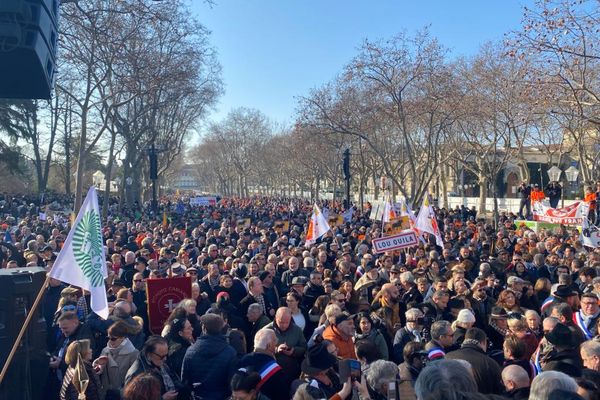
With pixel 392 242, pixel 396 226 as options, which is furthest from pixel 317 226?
pixel 392 242

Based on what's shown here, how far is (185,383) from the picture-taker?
4.47 m

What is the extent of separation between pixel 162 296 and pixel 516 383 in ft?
13.7

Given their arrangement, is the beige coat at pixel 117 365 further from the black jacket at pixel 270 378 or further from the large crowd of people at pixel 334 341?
the black jacket at pixel 270 378

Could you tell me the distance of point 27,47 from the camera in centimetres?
480

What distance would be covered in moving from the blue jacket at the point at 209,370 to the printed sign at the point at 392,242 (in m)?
6.84

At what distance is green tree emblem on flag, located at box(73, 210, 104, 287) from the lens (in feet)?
17.4

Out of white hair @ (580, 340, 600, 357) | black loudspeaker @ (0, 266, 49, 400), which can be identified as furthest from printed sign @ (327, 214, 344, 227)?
white hair @ (580, 340, 600, 357)

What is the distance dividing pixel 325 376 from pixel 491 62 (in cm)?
2673

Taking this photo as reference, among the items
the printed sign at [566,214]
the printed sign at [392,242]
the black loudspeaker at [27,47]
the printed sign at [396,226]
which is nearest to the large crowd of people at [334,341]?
the printed sign at [392,242]

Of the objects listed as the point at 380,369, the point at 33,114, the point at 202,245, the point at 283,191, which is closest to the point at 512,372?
the point at 380,369

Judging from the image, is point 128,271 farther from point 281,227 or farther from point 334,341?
point 281,227

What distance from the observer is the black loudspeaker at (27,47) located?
4.65 meters

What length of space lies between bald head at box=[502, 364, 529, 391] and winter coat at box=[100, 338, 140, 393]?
9.51 feet

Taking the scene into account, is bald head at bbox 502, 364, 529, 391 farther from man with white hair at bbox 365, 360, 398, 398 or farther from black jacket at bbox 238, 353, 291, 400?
black jacket at bbox 238, 353, 291, 400
